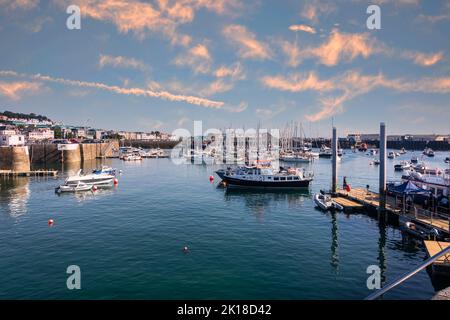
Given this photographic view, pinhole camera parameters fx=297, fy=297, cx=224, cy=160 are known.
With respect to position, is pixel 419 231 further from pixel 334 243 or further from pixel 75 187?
pixel 75 187

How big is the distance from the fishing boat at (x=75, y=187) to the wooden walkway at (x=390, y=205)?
5185cm

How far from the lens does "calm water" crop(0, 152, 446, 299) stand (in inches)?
879

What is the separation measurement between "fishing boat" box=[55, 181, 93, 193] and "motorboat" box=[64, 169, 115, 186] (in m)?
0.54

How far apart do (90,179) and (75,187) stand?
5.55 meters

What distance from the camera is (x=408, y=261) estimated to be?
27812mm

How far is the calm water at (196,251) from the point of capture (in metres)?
22.3

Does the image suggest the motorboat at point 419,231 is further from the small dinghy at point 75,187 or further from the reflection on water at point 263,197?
the small dinghy at point 75,187

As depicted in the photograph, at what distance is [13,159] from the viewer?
99.9 metres

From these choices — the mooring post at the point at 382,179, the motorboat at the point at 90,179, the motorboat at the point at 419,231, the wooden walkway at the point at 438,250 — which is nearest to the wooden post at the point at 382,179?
the mooring post at the point at 382,179

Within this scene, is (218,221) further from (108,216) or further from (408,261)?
(408,261)

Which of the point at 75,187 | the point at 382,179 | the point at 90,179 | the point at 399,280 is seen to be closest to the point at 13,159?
the point at 90,179

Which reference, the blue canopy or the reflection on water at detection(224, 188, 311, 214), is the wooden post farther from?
the reflection on water at detection(224, 188, 311, 214)

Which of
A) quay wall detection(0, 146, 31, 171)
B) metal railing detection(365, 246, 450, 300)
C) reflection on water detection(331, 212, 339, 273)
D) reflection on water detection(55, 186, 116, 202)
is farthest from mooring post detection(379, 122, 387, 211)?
quay wall detection(0, 146, 31, 171)

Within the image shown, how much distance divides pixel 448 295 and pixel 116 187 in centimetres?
6608
